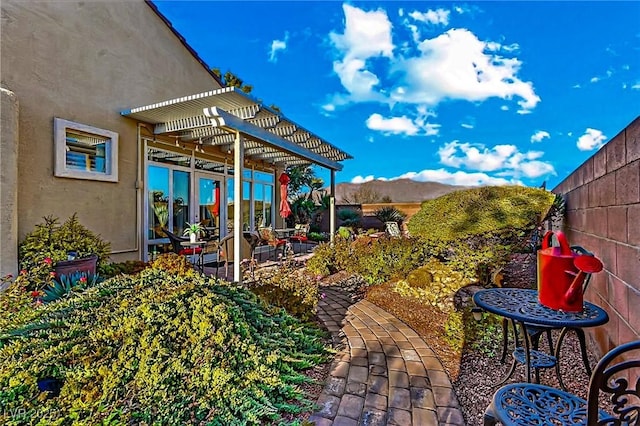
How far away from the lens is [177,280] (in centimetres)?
303

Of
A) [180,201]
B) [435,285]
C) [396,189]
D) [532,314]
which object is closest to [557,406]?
[532,314]

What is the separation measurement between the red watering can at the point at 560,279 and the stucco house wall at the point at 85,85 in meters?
6.22

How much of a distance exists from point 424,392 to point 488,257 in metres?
3.02

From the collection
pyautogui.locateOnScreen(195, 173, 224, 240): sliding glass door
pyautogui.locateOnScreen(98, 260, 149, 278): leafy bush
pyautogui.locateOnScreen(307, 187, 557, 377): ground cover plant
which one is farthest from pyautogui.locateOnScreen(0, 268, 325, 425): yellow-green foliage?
pyautogui.locateOnScreen(195, 173, 224, 240): sliding glass door

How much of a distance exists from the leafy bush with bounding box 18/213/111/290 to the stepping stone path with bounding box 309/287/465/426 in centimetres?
370

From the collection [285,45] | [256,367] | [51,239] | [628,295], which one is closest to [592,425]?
[628,295]

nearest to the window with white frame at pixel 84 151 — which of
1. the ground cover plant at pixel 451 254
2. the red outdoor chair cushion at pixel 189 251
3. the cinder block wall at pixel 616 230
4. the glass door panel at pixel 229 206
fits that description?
the red outdoor chair cushion at pixel 189 251

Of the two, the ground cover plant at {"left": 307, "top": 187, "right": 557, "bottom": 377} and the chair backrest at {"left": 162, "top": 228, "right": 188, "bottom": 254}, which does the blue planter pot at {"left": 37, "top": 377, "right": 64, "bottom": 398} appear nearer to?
the ground cover plant at {"left": 307, "top": 187, "right": 557, "bottom": 377}

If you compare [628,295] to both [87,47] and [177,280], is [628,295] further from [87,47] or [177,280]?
[87,47]

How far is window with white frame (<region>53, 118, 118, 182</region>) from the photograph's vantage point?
5160 millimetres

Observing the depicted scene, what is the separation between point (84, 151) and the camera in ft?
18.5

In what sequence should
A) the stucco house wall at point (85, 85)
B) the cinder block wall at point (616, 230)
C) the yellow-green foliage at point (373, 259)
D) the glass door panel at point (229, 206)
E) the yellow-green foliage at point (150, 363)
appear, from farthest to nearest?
the glass door panel at point (229, 206) → the yellow-green foliage at point (373, 259) → the stucco house wall at point (85, 85) → the cinder block wall at point (616, 230) → the yellow-green foliage at point (150, 363)

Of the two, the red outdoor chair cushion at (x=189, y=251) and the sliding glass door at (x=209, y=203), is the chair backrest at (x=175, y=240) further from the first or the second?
the sliding glass door at (x=209, y=203)

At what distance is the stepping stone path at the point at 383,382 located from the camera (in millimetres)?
2119
